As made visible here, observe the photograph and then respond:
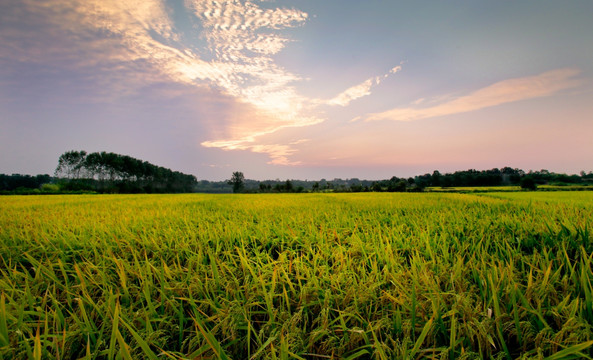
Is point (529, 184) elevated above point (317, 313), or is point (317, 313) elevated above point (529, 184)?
point (529, 184)

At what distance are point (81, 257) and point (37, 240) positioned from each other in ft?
2.01

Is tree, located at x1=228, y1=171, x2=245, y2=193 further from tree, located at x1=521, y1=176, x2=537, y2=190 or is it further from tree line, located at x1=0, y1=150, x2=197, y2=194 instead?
tree, located at x1=521, y1=176, x2=537, y2=190

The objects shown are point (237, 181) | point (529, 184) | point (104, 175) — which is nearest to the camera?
point (529, 184)

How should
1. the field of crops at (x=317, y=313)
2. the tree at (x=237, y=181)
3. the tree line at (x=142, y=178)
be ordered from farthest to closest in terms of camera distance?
the tree at (x=237, y=181), the tree line at (x=142, y=178), the field of crops at (x=317, y=313)

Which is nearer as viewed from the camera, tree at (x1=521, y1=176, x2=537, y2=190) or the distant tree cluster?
tree at (x1=521, y1=176, x2=537, y2=190)

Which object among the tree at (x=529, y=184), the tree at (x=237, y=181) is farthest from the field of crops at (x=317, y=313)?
the tree at (x=237, y=181)

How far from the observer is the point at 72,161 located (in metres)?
57.2

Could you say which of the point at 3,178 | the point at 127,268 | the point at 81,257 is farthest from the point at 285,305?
the point at 3,178

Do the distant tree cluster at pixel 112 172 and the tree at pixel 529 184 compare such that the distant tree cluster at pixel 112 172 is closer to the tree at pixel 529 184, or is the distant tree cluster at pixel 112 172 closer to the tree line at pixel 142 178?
the tree line at pixel 142 178

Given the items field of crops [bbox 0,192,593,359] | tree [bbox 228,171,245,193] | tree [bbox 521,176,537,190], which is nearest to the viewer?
field of crops [bbox 0,192,593,359]

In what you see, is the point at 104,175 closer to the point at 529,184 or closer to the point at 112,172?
the point at 112,172

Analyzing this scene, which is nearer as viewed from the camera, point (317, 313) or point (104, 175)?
point (317, 313)

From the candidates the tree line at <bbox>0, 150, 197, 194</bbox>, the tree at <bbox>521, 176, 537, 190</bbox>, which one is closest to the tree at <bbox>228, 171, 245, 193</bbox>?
the tree line at <bbox>0, 150, 197, 194</bbox>

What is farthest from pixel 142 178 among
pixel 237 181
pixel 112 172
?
pixel 237 181
